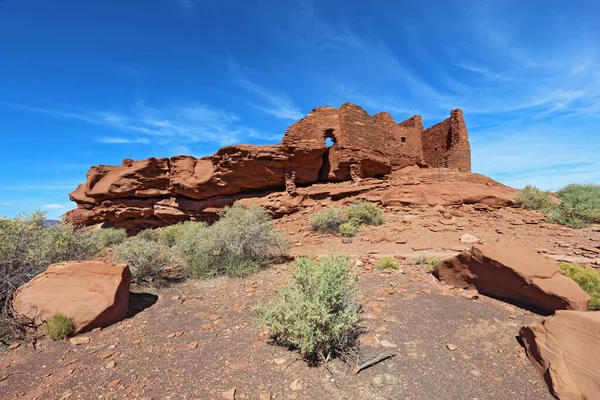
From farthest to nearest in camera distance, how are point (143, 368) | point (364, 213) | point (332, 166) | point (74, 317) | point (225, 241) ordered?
point (332, 166), point (364, 213), point (225, 241), point (74, 317), point (143, 368)

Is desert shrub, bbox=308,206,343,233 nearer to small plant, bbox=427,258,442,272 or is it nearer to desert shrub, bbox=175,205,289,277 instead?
desert shrub, bbox=175,205,289,277

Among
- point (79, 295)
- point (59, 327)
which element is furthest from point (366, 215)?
point (59, 327)

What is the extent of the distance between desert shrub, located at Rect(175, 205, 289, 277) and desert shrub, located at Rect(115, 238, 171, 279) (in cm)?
66

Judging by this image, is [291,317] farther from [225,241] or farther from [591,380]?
[225,241]

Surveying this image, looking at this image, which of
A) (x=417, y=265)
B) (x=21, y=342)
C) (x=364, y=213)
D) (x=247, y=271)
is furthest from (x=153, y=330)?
(x=364, y=213)

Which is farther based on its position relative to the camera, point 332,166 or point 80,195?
point 80,195

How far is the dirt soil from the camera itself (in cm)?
264

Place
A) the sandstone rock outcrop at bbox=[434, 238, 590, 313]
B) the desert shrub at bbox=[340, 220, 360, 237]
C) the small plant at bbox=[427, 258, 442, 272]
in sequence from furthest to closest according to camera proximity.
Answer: the desert shrub at bbox=[340, 220, 360, 237] < the small plant at bbox=[427, 258, 442, 272] < the sandstone rock outcrop at bbox=[434, 238, 590, 313]

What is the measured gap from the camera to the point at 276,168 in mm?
14711

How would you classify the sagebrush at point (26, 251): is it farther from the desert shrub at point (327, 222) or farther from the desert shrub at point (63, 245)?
the desert shrub at point (327, 222)

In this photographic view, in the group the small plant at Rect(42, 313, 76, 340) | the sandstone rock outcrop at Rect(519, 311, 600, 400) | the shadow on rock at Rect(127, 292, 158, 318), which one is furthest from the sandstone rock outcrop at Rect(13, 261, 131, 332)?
the sandstone rock outcrop at Rect(519, 311, 600, 400)

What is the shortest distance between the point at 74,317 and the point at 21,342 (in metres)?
0.60

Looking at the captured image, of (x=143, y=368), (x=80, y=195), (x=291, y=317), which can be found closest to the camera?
(x=143, y=368)

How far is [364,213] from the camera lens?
11.1 metres
